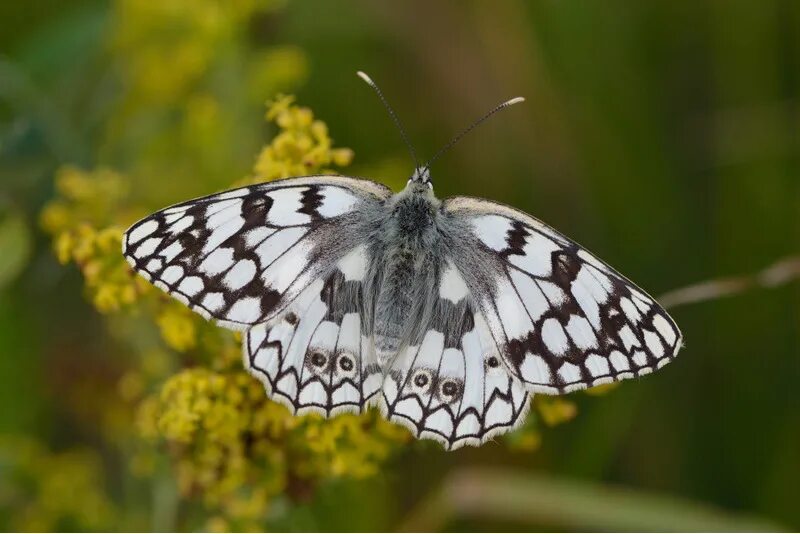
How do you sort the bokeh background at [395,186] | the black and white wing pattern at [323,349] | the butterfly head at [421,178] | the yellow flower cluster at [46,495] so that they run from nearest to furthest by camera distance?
the black and white wing pattern at [323,349] < the bokeh background at [395,186] < the butterfly head at [421,178] < the yellow flower cluster at [46,495]

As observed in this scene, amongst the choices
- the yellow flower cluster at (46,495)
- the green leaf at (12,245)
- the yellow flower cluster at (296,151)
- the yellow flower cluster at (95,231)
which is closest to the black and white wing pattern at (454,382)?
the yellow flower cluster at (296,151)

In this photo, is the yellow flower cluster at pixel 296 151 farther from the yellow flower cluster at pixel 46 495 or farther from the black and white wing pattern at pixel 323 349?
the yellow flower cluster at pixel 46 495

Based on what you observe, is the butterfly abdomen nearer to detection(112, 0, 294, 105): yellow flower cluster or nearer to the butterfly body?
the butterfly body

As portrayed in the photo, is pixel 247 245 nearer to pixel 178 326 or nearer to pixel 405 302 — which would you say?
pixel 178 326

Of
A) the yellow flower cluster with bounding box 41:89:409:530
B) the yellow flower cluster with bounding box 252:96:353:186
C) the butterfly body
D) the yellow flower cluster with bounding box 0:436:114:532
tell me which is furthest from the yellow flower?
the yellow flower cluster with bounding box 0:436:114:532

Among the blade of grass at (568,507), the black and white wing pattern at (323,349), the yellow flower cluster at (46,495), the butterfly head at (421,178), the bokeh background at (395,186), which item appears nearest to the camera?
the black and white wing pattern at (323,349)

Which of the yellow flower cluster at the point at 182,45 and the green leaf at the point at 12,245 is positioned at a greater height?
the yellow flower cluster at the point at 182,45

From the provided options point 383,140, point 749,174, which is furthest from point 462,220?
point 749,174

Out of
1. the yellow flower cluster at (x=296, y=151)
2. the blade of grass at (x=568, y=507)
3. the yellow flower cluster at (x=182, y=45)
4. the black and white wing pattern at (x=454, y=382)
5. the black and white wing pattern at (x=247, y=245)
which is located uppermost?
the yellow flower cluster at (x=182, y=45)

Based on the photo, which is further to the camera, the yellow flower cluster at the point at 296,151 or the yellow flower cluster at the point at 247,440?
the yellow flower cluster at the point at 296,151
